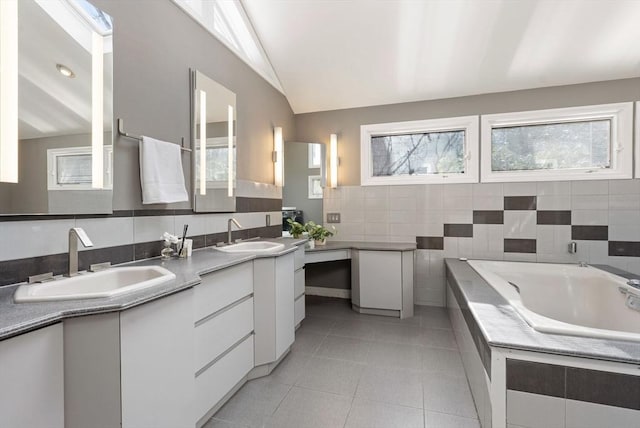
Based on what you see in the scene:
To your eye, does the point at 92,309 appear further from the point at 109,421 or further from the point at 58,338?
the point at 109,421

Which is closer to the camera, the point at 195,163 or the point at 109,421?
the point at 109,421

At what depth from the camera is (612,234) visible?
282 centimetres

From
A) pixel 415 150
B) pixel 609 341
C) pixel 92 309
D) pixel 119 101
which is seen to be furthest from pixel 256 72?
pixel 609 341

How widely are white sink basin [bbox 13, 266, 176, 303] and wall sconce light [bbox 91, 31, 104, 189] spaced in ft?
1.43

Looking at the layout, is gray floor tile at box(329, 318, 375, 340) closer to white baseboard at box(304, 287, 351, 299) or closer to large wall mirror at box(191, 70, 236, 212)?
white baseboard at box(304, 287, 351, 299)

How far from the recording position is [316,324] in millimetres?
2924

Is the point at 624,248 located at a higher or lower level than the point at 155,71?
lower

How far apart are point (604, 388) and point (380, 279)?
206 cm

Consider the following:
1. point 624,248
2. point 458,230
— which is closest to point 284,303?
point 458,230

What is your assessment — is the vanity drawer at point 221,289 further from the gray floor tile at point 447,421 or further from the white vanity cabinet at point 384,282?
the white vanity cabinet at point 384,282

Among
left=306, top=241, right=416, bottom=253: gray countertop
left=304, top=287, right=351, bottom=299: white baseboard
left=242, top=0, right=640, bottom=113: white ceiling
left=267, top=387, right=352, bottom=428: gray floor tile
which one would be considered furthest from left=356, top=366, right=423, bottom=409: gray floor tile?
left=242, top=0, right=640, bottom=113: white ceiling

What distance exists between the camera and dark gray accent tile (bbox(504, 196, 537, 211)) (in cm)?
304

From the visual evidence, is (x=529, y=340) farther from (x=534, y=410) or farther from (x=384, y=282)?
(x=384, y=282)

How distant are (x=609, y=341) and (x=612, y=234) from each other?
2.25 m
